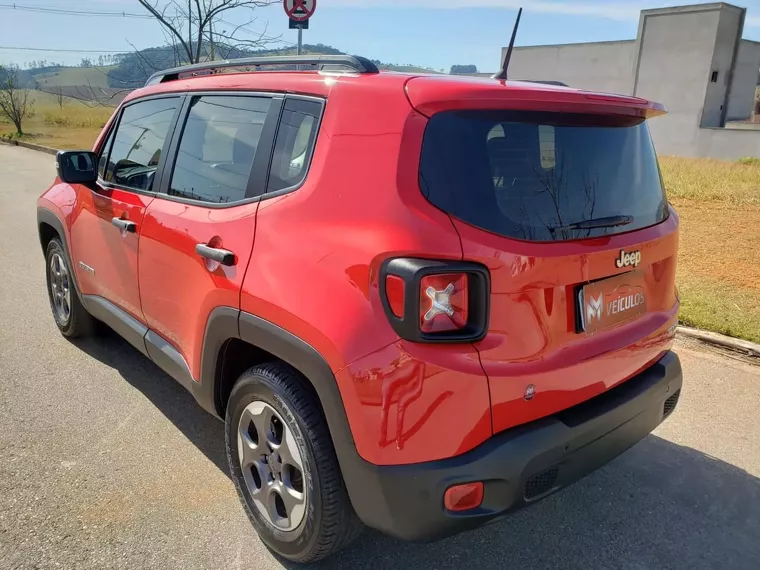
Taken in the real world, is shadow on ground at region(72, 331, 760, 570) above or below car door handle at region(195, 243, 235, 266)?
below

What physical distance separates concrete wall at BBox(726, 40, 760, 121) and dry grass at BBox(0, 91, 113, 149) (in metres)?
43.3

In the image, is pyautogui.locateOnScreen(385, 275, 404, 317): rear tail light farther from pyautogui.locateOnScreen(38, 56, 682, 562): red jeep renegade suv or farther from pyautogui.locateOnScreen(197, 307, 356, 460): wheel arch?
pyautogui.locateOnScreen(197, 307, 356, 460): wheel arch

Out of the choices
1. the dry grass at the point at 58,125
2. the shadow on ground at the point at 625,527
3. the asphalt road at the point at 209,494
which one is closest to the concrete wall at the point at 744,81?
the dry grass at the point at 58,125

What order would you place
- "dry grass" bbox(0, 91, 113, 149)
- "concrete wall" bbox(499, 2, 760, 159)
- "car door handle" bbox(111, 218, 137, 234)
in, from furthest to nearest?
"concrete wall" bbox(499, 2, 760, 159), "dry grass" bbox(0, 91, 113, 149), "car door handle" bbox(111, 218, 137, 234)

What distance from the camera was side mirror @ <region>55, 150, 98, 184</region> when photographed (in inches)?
145

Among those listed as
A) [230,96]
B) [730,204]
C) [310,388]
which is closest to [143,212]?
[230,96]

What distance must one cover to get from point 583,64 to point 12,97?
137 ft

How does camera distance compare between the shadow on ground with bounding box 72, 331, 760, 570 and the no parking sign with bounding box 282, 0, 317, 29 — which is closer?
the shadow on ground with bounding box 72, 331, 760, 570

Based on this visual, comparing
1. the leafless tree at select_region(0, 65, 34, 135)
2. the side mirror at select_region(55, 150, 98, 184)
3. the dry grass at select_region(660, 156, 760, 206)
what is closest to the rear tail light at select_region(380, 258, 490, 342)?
the side mirror at select_region(55, 150, 98, 184)

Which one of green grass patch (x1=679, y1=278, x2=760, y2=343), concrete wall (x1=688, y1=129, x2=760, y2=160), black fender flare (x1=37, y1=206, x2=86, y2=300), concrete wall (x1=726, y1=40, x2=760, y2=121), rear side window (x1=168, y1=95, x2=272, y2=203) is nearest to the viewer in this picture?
rear side window (x1=168, y1=95, x2=272, y2=203)

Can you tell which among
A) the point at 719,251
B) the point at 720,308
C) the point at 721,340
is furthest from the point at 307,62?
the point at 719,251

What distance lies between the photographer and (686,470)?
123 inches

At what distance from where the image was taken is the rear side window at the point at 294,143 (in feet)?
7.45

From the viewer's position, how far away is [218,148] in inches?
110
